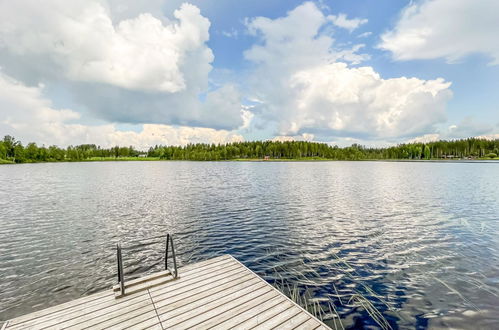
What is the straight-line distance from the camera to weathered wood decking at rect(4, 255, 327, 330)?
734 cm

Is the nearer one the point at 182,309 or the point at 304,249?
the point at 182,309

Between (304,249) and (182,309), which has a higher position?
(182,309)

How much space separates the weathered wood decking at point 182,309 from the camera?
24.1 ft

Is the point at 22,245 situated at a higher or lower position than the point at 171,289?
lower

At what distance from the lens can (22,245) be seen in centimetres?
1778

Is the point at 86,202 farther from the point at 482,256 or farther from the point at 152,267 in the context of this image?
the point at 482,256

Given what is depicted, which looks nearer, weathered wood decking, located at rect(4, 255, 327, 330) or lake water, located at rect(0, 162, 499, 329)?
weathered wood decking, located at rect(4, 255, 327, 330)

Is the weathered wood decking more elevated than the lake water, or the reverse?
the weathered wood decking

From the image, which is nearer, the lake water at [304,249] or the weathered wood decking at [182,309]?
the weathered wood decking at [182,309]

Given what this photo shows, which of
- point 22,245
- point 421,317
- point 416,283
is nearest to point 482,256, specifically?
point 416,283

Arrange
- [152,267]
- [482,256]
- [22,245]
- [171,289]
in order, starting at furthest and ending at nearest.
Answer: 1. [22,245]
2. [482,256]
3. [152,267]
4. [171,289]

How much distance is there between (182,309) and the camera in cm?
803

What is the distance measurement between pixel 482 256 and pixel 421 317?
10.2 metres

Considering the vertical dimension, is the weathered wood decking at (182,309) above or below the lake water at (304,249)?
above
